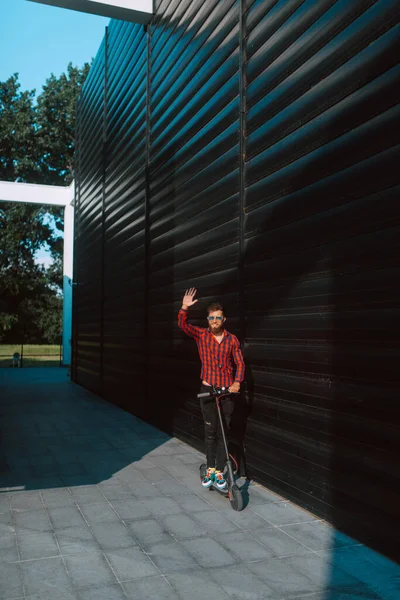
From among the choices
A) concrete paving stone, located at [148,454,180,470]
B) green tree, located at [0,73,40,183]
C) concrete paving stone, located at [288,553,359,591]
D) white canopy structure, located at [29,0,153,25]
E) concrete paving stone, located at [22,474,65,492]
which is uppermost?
green tree, located at [0,73,40,183]

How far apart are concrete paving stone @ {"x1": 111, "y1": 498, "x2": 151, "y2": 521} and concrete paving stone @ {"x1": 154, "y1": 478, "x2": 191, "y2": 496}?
0.33 metres

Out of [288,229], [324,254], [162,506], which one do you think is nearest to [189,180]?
[288,229]

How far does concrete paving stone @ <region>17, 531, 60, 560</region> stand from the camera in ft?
11.7

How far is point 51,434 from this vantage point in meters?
7.66

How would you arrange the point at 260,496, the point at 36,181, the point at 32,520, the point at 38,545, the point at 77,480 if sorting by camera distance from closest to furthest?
the point at 38,545, the point at 32,520, the point at 260,496, the point at 77,480, the point at 36,181

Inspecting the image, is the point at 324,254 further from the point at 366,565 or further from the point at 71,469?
the point at 71,469

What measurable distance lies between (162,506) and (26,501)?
1.13 meters

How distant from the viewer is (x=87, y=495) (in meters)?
4.91

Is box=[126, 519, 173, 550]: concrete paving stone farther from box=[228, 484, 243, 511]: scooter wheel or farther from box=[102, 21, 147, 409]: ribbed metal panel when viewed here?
box=[102, 21, 147, 409]: ribbed metal panel

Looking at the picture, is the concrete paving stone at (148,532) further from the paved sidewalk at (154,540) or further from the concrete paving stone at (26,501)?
the concrete paving stone at (26,501)

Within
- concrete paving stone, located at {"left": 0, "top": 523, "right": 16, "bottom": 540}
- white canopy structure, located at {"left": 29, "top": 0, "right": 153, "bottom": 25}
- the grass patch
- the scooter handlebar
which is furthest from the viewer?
the grass patch

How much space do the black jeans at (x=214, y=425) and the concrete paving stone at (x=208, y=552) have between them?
1.03m

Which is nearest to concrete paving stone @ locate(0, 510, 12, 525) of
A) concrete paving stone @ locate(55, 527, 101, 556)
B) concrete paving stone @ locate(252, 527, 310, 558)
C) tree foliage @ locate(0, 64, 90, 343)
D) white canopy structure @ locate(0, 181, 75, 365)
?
concrete paving stone @ locate(55, 527, 101, 556)

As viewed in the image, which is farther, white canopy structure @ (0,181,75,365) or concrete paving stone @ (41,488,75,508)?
white canopy structure @ (0,181,75,365)
